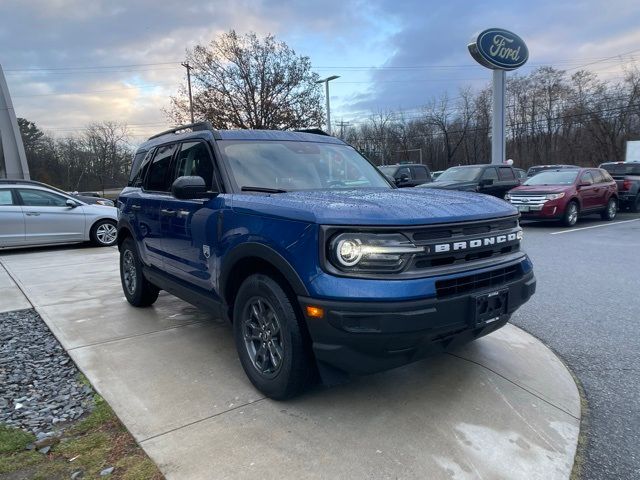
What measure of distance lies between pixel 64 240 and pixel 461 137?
55.2 metres

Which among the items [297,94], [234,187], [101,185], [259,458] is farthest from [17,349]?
[101,185]

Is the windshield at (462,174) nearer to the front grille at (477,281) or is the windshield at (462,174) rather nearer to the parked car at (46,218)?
the parked car at (46,218)

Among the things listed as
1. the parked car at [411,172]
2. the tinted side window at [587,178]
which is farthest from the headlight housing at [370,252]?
the parked car at [411,172]

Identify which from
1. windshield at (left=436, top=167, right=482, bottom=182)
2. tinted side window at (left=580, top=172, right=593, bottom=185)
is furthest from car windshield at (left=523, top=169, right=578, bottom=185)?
windshield at (left=436, top=167, right=482, bottom=182)

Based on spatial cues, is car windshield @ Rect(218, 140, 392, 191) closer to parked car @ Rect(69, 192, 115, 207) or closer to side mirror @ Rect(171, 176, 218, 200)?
side mirror @ Rect(171, 176, 218, 200)

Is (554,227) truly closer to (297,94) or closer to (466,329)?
(466,329)

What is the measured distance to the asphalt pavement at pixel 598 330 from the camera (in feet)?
9.07

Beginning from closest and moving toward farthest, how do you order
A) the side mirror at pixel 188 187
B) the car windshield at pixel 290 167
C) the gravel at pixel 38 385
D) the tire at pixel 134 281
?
the gravel at pixel 38 385 < the side mirror at pixel 188 187 < the car windshield at pixel 290 167 < the tire at pixel 134 281

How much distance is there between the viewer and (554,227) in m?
13.5

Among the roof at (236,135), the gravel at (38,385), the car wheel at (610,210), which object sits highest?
the roof at (236,135)

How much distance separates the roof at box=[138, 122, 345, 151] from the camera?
4.07 metres

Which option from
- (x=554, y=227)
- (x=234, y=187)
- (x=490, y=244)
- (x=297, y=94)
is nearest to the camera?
(x=490, y=244)

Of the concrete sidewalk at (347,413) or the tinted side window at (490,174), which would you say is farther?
the tinted side window at (490,174)

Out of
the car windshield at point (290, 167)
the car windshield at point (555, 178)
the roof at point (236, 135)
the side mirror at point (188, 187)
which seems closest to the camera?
the side mirror at point (188, 187)
